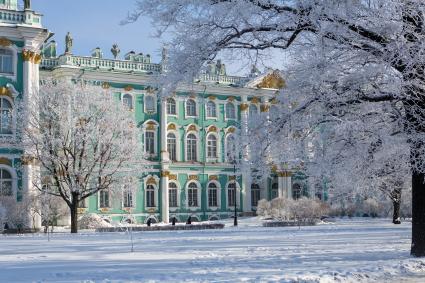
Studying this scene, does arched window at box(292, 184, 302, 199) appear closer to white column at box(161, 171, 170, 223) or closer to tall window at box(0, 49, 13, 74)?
white column at box(161, 171, 170, 223)

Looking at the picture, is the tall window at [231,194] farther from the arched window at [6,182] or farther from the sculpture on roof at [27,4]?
the sculpture on roof at [27,4]

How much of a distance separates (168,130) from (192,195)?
5830 millimetres

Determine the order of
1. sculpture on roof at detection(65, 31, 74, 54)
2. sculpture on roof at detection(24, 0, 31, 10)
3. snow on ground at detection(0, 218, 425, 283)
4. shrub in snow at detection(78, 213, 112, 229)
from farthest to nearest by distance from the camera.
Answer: sculpture on roof at detection(65, 31, 74, 54)
shrub in snow at detection(78, 213, 112, 229)
sculpture on roof at detection(24, 0, 31, 10)
snow on ground at detection(0, 218, 425, 283)

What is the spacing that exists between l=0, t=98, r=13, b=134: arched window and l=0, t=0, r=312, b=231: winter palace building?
0.20 ft

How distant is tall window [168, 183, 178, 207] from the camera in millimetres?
53094

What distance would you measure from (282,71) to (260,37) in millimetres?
1835

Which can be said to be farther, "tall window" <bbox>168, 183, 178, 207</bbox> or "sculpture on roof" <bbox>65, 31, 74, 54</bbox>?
"tall window" <bbox>168, 183, 178, 207</bbox>

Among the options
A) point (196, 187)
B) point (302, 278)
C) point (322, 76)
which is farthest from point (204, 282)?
point (196, 187)

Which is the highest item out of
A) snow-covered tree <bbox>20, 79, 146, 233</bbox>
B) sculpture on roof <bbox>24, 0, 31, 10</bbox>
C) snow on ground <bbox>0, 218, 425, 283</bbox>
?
sculpture on roof <bbox>24, 0, 31, 10</bbox>

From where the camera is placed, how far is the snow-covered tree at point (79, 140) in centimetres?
3422

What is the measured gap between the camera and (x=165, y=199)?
2047 inches

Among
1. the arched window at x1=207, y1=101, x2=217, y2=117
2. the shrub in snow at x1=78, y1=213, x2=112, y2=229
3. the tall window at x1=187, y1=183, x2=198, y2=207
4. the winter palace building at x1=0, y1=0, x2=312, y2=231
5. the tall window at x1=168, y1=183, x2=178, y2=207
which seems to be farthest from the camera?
the arched window at x1=207, y1=101, x2=217, y2=117

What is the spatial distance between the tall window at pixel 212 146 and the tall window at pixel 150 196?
6204 mm

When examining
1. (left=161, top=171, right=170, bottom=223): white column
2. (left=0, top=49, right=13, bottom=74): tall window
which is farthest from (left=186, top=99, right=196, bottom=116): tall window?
(left=0, top=49, right=13, bottom=74): tall window
